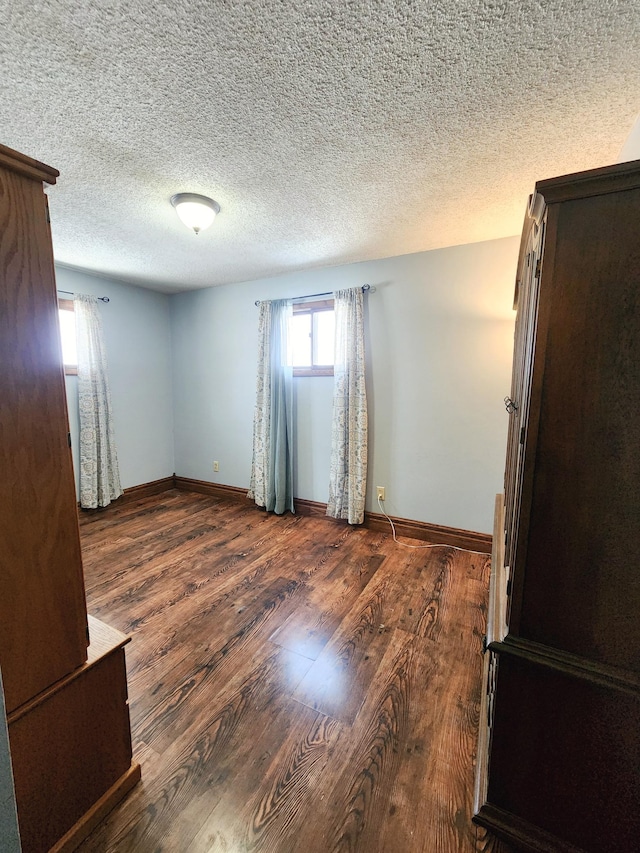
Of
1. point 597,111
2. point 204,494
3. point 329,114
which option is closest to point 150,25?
point 329,114

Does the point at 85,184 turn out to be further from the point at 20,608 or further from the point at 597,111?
the point at 597,111

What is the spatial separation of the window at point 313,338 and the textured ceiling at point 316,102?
1125 millimetres

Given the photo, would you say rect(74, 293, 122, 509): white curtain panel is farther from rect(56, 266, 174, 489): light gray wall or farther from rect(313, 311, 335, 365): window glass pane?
rect(313, 311, 335, 365): window glass pane

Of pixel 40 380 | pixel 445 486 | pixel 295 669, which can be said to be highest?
pixel 40 380

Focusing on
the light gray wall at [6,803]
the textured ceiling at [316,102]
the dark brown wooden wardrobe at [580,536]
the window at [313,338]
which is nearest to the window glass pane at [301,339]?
the window at [313,338]

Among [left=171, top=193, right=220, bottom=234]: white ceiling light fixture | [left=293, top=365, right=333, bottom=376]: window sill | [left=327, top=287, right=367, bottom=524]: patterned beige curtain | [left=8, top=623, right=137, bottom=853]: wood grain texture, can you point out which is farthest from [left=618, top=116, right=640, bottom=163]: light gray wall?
[left=8, top=623, right=137, bottom=853]: wood grain texture

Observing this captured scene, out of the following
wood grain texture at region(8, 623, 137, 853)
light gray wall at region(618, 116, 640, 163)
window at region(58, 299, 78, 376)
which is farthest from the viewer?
window at region(58, 299, 78, 376)

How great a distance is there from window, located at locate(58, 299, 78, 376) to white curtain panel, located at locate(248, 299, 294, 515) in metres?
1.76

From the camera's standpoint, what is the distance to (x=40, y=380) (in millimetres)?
816

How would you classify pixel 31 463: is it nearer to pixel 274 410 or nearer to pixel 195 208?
pixel 195 208

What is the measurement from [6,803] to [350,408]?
9.07 ft

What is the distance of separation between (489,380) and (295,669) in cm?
231

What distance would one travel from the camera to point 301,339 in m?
3.44

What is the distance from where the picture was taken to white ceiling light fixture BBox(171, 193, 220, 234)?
6.24 ft
